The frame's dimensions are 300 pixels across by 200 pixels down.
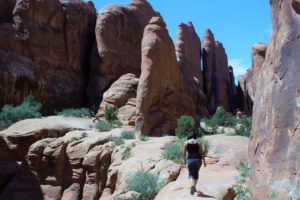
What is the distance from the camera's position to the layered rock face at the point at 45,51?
27.5m

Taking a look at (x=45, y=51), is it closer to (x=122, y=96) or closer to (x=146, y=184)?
(x=122, y=96)

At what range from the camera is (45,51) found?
2994 centimetres

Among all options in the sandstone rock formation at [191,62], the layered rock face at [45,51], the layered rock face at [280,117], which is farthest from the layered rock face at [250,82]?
the layered rock face at [280,117]

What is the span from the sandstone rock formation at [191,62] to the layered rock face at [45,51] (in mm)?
9616

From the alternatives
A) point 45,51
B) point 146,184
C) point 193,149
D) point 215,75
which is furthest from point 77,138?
point 215,75

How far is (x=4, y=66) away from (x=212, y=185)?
19.4 m

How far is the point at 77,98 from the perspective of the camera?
3188cm

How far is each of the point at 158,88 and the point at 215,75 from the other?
2674cm

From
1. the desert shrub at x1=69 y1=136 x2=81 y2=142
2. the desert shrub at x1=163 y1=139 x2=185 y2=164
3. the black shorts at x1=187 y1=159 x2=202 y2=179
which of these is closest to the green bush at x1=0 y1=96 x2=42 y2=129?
the desert shrub at x1=69 y1=136 x2=81 y2=142

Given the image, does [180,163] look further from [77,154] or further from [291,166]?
[291,166]

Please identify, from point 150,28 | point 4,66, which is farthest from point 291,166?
point 4,66

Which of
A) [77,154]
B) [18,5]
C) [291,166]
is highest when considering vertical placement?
[18,5]

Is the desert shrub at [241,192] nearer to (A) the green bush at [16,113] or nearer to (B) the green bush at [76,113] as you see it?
(A) the green bush at [16,113]

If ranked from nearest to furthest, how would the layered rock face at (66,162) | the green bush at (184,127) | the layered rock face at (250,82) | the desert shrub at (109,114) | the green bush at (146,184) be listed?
the green bush at (146,184), the layered rock face at (66,162), the green bush at (184,127), the desert shrub at (109,114), the layered rock face at (250,82)
